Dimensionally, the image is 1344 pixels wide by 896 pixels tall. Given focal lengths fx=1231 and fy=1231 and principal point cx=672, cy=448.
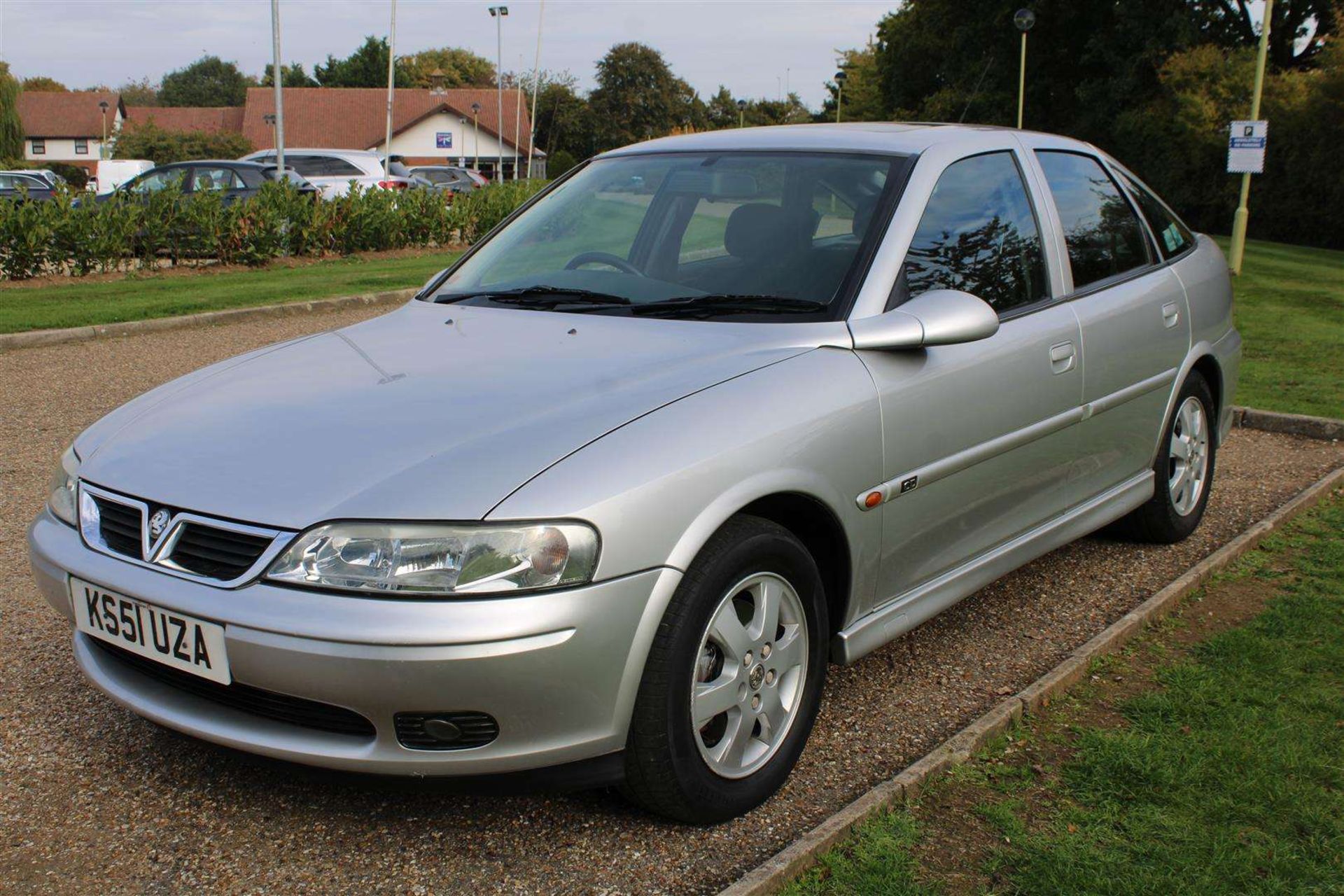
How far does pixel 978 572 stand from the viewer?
12.5 feet

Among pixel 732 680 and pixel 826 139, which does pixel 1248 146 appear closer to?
pixel 826 139

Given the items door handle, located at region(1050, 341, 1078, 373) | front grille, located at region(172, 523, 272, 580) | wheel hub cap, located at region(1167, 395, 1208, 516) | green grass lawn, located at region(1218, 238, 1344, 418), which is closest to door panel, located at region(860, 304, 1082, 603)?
door handle, located at region(1050, 341, 1078, 373)

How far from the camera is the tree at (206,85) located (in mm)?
140625

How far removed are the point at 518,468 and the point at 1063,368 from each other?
2176 millimetres

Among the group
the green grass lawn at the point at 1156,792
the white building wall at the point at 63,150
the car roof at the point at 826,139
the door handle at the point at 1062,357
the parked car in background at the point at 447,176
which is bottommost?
the green grass lawn at the point at 1156,792

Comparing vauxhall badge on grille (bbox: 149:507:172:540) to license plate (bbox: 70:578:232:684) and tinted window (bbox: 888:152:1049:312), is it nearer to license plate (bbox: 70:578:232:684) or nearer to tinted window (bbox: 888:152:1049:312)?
license plate (bbox: 70:578:232:684)

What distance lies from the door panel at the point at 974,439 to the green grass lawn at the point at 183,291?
9159 mm

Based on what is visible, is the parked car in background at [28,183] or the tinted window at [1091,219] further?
the parked car in background at [28,183]

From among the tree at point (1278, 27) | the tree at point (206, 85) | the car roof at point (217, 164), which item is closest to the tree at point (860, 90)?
the tree at point (1278, 27)

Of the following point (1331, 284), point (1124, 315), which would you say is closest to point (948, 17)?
point (1331, 284)

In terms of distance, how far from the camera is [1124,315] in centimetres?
448

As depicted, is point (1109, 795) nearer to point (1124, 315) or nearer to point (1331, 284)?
point (1124, 315)

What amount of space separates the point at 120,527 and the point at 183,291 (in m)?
11.3

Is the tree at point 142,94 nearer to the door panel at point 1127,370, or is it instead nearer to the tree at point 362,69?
the tree at point 362,69
